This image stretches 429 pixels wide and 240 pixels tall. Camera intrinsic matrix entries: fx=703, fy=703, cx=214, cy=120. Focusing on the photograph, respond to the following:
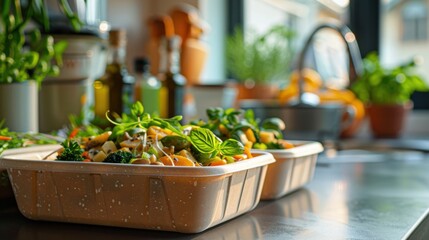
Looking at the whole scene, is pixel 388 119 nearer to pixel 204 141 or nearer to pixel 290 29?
pixel 290 29

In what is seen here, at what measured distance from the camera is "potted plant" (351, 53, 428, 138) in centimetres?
236

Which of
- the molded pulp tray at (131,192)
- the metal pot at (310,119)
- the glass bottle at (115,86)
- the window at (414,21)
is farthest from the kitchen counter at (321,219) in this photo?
the window at (414,21)

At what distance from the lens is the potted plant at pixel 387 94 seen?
2.36 m

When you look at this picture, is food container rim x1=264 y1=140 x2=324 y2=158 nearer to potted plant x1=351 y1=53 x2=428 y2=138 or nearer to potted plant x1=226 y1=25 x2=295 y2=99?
potted plant x1=351 y1=53 x2=428 y2=138

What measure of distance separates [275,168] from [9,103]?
0.42 m

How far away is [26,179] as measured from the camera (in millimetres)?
786

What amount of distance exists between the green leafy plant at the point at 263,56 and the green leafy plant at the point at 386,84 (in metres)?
0.40

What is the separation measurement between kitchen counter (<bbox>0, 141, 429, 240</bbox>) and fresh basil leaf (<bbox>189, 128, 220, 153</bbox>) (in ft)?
0.30

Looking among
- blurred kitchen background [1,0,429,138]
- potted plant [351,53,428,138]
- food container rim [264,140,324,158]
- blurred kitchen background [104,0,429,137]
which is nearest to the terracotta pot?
potted plant [351,53,428,138]

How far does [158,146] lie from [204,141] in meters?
0.05

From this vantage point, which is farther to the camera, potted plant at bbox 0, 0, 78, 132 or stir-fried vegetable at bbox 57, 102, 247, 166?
potted plant at bbox 0, 0, 78, 132

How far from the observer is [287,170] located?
0.98 metres

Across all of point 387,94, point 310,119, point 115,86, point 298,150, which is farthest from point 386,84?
point 298,150

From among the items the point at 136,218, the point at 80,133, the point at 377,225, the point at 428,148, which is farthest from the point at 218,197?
the point at 428,148
